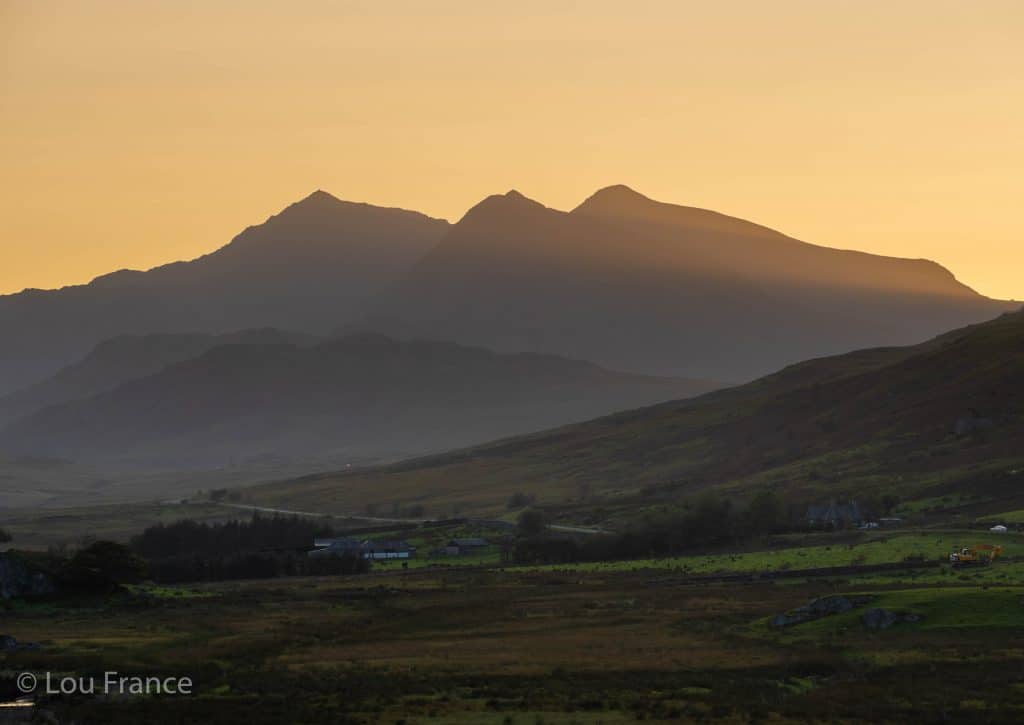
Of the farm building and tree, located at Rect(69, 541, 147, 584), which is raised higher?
tree, located at Rect(69, 541, 147, 584)

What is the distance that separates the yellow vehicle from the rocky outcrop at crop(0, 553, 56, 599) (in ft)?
213

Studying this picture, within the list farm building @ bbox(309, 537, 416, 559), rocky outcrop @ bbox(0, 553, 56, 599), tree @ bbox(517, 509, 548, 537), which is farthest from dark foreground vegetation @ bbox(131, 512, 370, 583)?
rocky outcrop @ bbox(0, 553, 56, 599)

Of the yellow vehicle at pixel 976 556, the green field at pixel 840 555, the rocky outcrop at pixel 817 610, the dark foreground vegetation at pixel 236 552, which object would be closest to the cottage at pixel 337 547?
the dark foreground vegetation at pixel 236 552

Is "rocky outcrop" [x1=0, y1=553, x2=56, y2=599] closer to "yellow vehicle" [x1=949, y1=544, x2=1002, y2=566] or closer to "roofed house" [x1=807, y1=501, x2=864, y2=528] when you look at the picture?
"yellow vehicle" [x1=949, y1=544, x2=1002, y2=566]

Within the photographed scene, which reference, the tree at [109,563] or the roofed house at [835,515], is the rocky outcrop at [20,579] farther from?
the roofed house at [835,515]

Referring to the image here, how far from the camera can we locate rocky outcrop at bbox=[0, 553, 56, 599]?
102 meters

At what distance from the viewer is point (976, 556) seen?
111188 millimetres

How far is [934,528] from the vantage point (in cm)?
14238

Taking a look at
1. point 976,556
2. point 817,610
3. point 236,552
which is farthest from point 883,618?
point 236,552

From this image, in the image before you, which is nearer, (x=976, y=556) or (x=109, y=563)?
(x=109, y=563)

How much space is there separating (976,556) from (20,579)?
225 ft

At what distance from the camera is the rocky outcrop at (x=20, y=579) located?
101688 mm

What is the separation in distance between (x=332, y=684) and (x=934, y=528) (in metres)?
92.1

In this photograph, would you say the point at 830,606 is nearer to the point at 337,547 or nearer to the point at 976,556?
the point at 976,556
